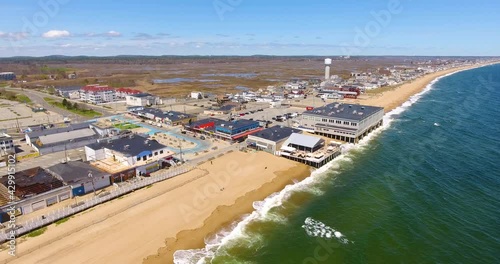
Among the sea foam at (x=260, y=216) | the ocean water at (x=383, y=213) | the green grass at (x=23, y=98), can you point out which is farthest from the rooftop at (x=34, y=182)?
the green grass at (x=23, y=98)

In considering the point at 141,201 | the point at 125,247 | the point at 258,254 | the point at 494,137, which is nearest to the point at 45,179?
the point at 141,201

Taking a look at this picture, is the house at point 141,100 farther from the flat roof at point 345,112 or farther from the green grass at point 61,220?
the green grass at point 61,220

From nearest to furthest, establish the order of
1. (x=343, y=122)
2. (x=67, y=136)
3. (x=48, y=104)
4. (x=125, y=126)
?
(x=67, y=136) < (x=343, y=122) < (x=125, y=126) < (x=48, y=104)

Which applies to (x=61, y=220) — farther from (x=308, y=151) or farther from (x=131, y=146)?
(x=308, y=151)

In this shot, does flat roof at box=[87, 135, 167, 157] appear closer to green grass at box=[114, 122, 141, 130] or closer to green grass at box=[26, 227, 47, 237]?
green grass at box=[26, 227, 47, 237]

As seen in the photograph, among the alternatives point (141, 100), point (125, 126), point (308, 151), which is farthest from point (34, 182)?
point (141, 100)

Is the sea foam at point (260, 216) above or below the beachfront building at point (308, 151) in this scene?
below

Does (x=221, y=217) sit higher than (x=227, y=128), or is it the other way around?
(x=227, y=128)
